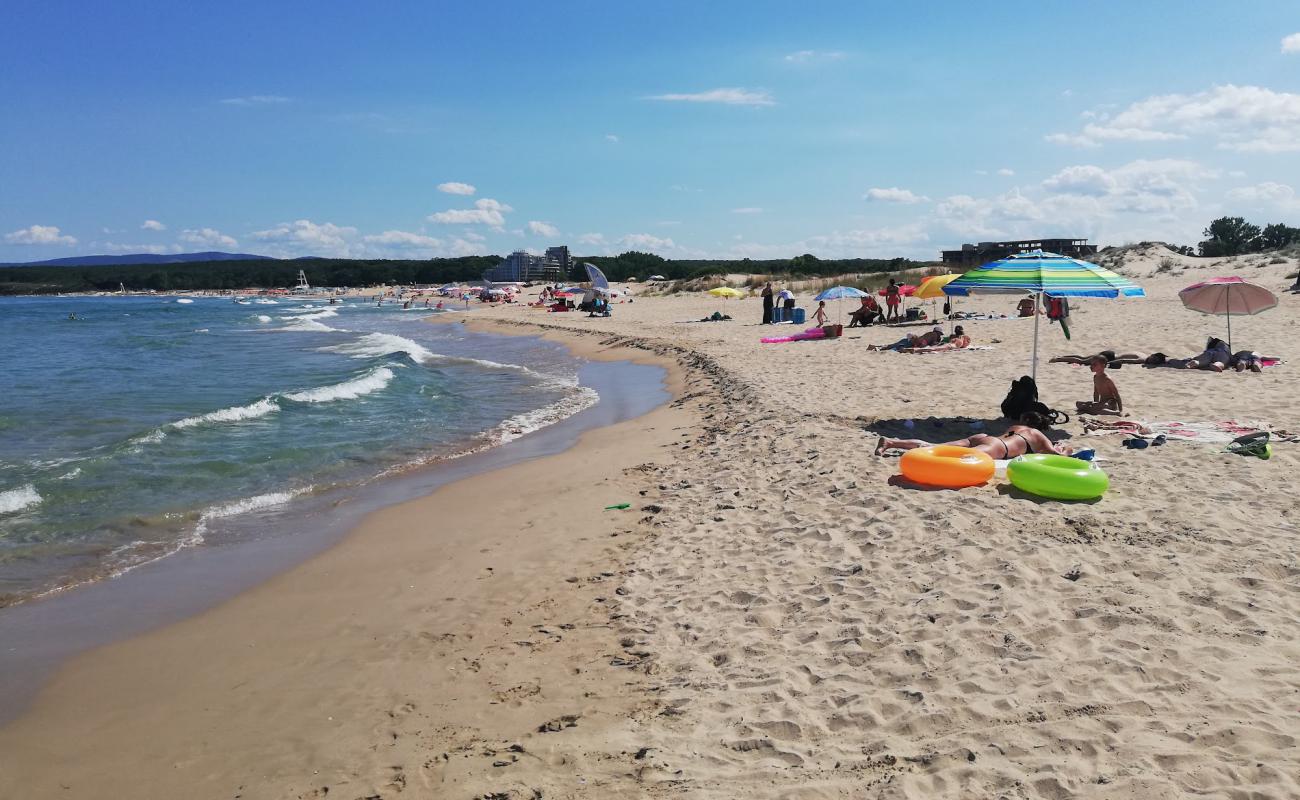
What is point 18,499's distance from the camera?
9.12 m

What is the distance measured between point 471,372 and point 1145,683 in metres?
19.2

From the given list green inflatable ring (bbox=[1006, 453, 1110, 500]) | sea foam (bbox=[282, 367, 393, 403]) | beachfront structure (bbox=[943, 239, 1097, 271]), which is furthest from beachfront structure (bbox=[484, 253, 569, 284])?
green inflatable ring (bbox=[1006, 453, 1110, 500])

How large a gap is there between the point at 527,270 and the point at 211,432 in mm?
91972

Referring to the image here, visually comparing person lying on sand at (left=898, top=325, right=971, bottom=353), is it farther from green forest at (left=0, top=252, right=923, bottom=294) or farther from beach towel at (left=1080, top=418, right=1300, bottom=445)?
green forest at (left=0, top=252, right=923, bottom=294)

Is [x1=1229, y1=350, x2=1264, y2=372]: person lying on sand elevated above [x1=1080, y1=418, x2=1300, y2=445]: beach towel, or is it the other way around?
[x1=1229, y1=350, x2=1264, y2=372]: person lying on sand

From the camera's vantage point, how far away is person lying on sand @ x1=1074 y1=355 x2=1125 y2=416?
31.3 feet

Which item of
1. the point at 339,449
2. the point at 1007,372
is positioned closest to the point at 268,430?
the point at 339,449

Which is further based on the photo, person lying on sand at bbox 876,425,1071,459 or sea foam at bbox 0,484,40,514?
sea foam at bbox 0,484,40,514

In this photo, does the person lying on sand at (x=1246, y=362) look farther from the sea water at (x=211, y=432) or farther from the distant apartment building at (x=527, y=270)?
the distant apartment building at (x=527, y=270)

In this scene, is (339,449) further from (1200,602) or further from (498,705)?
(1200,602)

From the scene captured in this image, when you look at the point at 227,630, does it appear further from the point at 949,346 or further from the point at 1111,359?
the point at 949,346

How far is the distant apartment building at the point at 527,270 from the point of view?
101 meters

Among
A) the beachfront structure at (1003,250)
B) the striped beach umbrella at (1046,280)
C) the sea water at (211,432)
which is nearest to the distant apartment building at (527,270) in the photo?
the beachfront structure at (1003,250)

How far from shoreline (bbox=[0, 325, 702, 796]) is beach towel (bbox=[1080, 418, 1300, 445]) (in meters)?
5.27
